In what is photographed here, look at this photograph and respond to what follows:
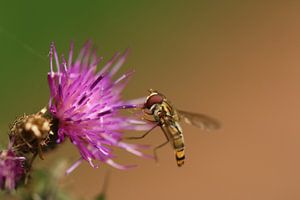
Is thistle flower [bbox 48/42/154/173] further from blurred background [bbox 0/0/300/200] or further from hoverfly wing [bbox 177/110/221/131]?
blurred background [bbox 0/0/300/200]

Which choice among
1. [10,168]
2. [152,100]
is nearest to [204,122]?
[152,100]

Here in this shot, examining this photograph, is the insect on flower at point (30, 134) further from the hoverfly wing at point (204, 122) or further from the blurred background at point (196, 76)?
the blurred background at point (196, 76)

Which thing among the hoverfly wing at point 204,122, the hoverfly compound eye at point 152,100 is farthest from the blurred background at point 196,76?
the hoverfly wing at point 204,122

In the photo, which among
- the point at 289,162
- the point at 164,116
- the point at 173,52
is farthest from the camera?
the point at 173,52

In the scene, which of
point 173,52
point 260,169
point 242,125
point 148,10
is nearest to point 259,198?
point 260,169

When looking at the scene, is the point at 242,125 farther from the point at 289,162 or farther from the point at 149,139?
the point at 149,139
